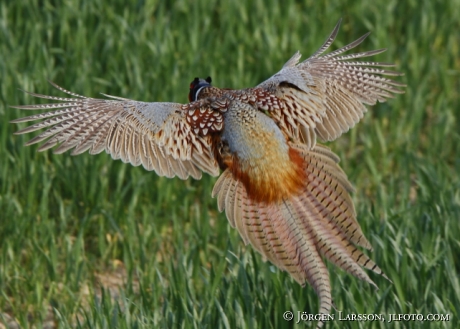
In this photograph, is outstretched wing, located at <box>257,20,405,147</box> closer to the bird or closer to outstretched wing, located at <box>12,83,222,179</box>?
the bird

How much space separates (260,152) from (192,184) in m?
2.02

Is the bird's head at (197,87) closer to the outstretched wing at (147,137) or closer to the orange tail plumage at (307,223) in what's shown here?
the outstretched wing at (147,137)

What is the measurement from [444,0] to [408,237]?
3.45m

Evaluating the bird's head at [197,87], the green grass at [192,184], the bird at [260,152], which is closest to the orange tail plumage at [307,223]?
the bird at [260,152]

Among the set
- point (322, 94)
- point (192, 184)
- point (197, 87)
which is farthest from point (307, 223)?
point (192, 184)

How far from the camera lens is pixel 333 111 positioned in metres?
4.74

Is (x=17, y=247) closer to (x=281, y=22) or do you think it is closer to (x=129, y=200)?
(x=129, y=200)

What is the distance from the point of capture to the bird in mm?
4176

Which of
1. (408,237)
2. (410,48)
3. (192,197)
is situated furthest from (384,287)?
(410,48)

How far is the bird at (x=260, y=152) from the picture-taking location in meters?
4.18

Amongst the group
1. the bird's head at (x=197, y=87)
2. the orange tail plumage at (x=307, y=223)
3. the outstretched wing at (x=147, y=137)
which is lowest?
the orange tail plumage at (x=307, y=223)

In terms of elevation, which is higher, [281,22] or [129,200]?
[281,22]

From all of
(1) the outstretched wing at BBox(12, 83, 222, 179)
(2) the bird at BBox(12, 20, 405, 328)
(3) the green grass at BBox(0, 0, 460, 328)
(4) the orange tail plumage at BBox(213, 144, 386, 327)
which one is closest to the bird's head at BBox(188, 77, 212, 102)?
(2) the bird at BBox(12, 20, 405, 328)

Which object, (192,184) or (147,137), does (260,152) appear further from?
(192,184)
